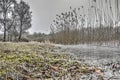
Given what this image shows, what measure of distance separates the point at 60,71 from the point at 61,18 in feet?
120

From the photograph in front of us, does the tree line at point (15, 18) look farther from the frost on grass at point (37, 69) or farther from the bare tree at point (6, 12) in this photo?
the frost on grass at point (37, 69)

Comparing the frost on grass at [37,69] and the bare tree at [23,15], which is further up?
the bare tree at [23,15]

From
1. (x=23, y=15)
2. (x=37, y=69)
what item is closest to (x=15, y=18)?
(x=23, y=15)

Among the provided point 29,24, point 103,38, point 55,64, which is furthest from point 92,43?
point 29,24

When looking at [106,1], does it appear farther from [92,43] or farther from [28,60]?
[28,60]

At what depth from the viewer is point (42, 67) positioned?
23.8ft

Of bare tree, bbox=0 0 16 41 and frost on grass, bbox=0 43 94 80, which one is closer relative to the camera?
frost on grass, bbox=0 43 94 80

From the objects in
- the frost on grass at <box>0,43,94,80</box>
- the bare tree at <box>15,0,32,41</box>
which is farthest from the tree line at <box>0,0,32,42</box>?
the frost on grass at <box>0,43,94,80</box>

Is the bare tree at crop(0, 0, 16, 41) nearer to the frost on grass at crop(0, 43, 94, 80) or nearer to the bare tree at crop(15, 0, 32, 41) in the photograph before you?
the bare tree at crop(15, 0, 32, 41)

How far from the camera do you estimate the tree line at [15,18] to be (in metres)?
45.2

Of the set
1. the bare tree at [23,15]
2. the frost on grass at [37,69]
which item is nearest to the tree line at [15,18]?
the bare tree at [23,15]

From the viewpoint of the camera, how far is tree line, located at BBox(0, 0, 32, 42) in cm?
4525

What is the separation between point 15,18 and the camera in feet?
165

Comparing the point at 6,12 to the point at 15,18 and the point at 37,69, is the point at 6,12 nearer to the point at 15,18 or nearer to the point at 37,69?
the point at 15,18
